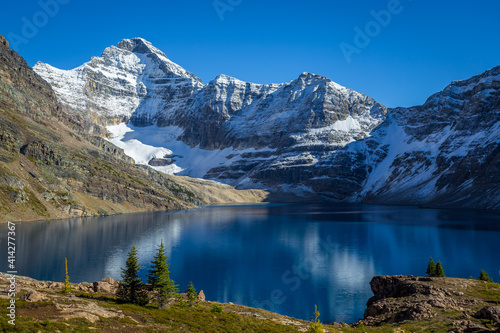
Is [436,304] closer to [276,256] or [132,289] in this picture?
[132,289]

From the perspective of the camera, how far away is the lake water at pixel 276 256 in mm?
51219

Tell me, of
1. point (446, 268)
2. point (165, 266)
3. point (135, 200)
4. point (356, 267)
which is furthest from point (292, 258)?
point (135, 200)

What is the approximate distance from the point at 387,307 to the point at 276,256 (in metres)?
43.7

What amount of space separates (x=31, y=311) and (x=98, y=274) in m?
38.0

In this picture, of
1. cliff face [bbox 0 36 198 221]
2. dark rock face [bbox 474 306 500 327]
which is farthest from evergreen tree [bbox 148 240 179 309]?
cliff face [bbox 0 36 198 221]

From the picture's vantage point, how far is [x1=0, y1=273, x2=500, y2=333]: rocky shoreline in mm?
24500

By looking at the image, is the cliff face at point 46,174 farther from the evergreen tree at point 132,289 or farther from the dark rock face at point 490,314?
the dark rock face at point 490,314

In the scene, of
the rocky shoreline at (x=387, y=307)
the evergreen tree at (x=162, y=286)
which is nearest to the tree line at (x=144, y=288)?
the evergreen tree at (x=162, y=286)

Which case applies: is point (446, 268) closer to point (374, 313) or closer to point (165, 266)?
point (374, 313)

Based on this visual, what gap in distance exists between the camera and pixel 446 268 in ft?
212

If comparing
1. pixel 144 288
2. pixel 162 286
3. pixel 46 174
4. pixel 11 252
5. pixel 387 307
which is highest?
pixel 46 174

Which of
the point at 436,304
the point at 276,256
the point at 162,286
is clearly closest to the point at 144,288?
the point at 162,286

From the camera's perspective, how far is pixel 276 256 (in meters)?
77.9

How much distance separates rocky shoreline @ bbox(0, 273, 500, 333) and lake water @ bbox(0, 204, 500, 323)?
24.7 feet
